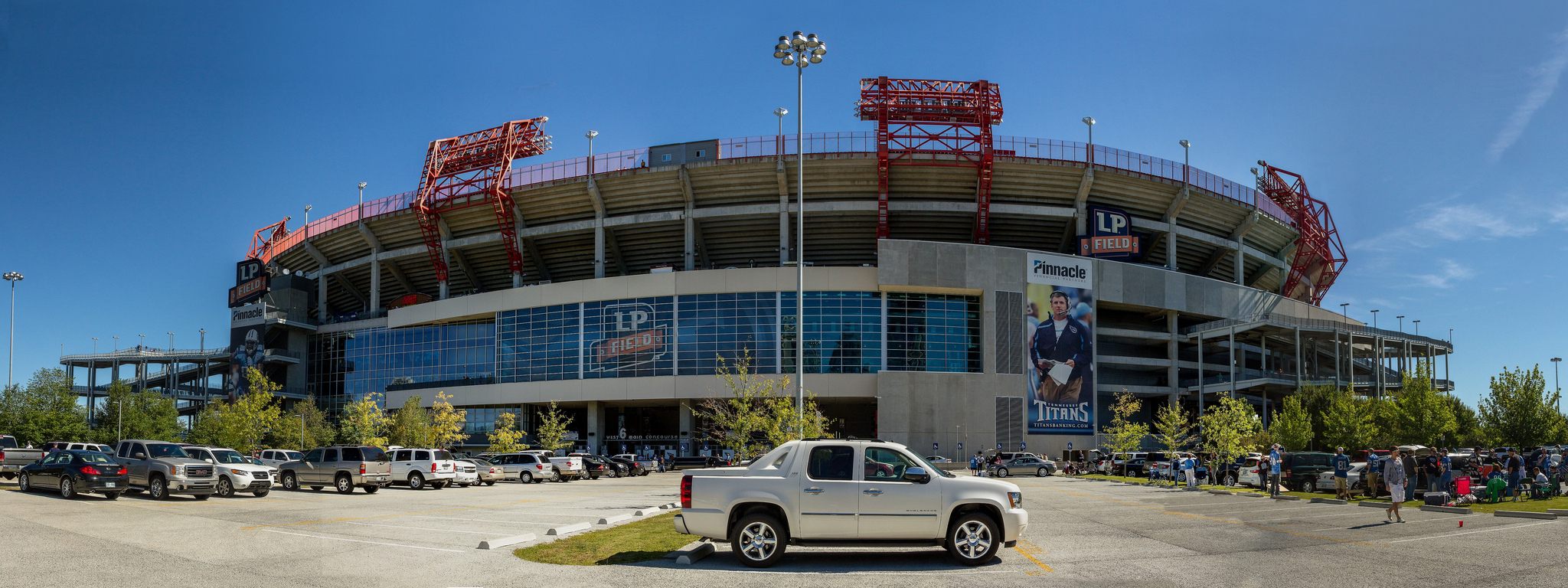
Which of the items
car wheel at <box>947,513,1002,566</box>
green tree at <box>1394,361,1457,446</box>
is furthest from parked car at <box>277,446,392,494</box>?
green tree at <box>1394,361,1457,446</box>

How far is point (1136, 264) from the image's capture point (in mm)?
79000

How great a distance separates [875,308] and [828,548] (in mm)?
57508

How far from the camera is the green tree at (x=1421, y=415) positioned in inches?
2381

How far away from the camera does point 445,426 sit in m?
71.9

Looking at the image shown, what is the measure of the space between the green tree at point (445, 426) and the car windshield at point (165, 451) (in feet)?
131

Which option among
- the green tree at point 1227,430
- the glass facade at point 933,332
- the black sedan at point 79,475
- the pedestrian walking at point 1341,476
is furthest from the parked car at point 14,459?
the glass facade at point 933,332

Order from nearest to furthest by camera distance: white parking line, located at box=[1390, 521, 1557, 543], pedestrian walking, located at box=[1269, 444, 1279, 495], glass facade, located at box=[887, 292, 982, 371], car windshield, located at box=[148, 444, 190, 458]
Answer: white parking line, located at box=[1390, 521, 1557, 543]
car windshield, located at box=[148, 444, 190, 458]
pedestrian walking, located at box=[1269, 444, 1279, 495]
glass facade, located at box=[887, 292, 982, 371]

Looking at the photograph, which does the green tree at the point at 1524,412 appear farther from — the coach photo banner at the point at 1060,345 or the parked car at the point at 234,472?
the parked car at the point at 234,472

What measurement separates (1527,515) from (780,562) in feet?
59.7

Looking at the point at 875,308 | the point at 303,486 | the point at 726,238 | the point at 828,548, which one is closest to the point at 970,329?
the point at 875,308

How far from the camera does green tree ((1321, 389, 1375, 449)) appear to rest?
2427 inches

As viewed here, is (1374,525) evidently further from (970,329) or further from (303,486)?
(970,329)

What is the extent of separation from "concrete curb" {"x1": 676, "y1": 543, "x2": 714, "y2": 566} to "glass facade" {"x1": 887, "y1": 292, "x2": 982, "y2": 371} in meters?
57.9

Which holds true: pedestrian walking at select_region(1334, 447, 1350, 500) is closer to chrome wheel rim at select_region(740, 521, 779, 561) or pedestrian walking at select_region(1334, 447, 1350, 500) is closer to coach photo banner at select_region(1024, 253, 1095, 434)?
chrome wheel rim at select_region(740, 521, 779, 561)
